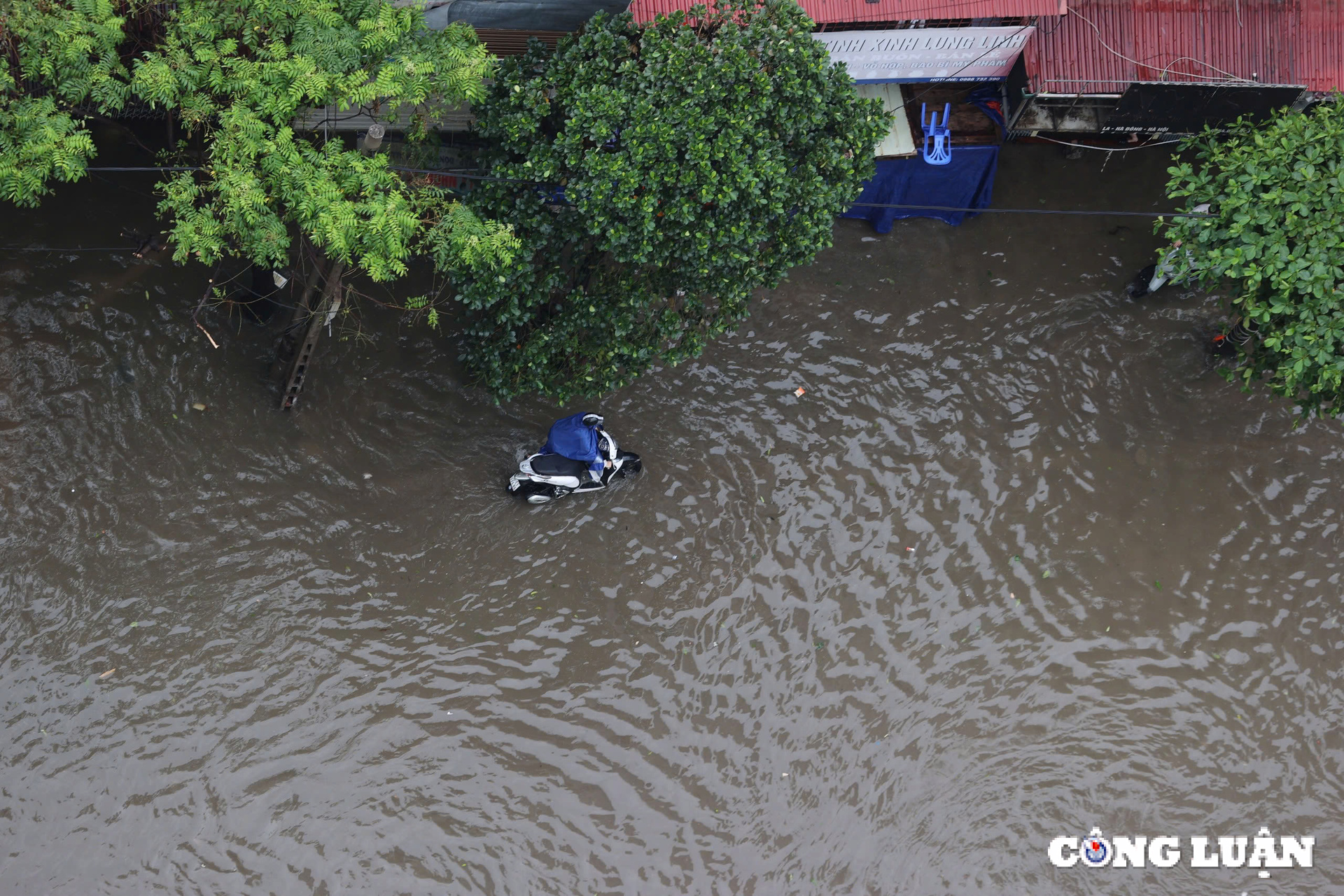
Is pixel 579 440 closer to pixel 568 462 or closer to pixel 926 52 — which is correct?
pixel 568 462

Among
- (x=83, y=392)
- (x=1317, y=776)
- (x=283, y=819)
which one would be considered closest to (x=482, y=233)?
(x=83, y=392)

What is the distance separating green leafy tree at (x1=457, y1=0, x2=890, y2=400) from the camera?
7.98 meters

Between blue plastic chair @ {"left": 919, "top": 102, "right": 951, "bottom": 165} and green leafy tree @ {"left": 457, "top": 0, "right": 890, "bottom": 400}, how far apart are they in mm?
2280

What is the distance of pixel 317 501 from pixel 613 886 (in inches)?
204

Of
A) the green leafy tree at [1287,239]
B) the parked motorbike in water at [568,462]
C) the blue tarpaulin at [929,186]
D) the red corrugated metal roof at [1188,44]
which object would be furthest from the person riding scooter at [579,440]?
the red corrugated metal roof at [1188,44]

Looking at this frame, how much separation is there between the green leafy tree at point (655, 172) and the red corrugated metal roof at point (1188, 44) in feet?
10.9

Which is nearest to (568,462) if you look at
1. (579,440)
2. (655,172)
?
(579,440)

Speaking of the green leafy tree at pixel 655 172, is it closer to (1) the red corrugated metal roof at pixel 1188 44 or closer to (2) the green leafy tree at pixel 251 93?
(2) the green leafy tree at pixel 251 93

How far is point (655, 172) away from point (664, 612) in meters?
4.82

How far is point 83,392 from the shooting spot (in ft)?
32.8

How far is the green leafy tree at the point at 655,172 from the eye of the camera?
7.98m

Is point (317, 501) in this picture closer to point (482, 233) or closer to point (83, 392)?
point (83, 392)

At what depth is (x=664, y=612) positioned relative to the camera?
10.2 m

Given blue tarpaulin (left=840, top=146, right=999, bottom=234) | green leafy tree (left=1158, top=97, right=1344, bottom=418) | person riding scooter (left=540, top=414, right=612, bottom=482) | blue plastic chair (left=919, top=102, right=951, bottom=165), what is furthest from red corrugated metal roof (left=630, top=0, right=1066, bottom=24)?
person riding scooter (left=540, top=414, right=612, bottom=482)
